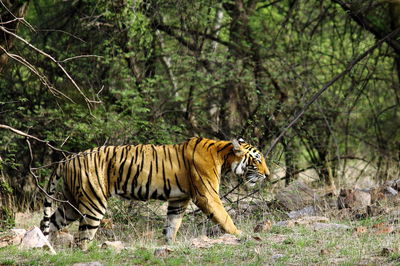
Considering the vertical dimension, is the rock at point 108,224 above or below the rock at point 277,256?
above

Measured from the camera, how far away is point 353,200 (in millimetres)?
10500

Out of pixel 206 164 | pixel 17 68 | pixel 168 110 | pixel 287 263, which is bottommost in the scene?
pixel 287 263

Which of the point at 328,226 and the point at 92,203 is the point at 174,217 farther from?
the point at 328,226

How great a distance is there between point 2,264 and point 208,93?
917 cm

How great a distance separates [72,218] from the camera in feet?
33.0

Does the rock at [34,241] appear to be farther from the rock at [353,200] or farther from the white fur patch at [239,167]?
the rock at [353,200]

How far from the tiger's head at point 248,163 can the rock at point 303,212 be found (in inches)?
36.1

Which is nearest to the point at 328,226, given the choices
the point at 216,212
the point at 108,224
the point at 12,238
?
the point at 216,212

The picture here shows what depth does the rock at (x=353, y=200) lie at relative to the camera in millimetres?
10461

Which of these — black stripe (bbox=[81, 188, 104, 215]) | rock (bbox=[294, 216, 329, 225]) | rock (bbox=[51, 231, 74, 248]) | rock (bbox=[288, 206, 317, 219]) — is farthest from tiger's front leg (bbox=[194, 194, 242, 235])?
rock (bbox=[51, 231, 74, 248])

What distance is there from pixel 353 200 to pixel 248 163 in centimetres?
183

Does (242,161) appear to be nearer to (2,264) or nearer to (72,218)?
(72,218)

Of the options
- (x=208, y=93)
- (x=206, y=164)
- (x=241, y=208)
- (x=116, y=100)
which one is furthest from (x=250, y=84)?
(x=206, y=164)

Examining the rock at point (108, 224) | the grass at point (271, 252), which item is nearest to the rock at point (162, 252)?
the grass at point (271, 252)
